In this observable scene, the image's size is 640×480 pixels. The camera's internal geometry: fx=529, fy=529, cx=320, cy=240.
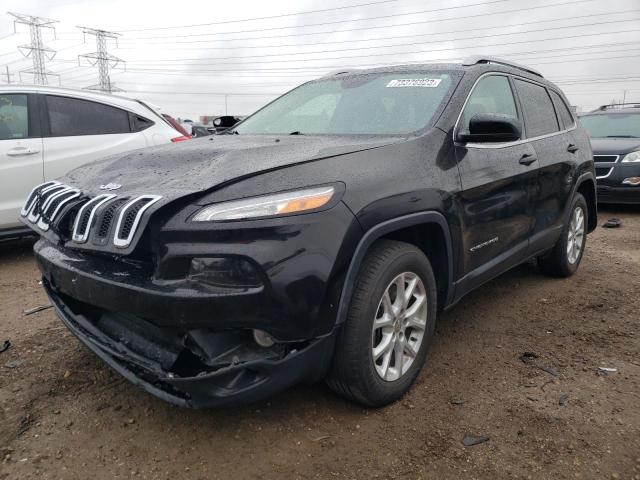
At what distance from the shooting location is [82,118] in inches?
217

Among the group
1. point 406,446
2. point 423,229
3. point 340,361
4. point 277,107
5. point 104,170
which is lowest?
point 406,446

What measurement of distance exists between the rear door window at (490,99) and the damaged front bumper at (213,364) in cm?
169

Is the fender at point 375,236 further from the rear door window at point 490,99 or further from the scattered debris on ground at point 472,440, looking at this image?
the scattered debris on ground at point 472,440

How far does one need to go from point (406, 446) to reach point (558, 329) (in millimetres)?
1854

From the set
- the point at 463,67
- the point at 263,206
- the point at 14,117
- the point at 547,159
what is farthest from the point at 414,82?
the point at 14,117

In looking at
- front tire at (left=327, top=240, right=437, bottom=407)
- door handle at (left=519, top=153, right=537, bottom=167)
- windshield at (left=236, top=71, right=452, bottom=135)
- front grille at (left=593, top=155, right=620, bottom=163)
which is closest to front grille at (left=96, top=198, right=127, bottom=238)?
front tire at (left=327, top=240, right=437, bottom=407)

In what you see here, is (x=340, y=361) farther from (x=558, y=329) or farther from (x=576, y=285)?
(x=576, y=285)

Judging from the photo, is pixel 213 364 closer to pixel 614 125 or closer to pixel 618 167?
pixel 618 167

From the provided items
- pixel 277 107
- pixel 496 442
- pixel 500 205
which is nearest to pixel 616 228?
pixel 500 205

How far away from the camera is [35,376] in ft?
9.41

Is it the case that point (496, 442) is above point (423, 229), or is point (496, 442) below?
below

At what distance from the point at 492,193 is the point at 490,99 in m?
0.74

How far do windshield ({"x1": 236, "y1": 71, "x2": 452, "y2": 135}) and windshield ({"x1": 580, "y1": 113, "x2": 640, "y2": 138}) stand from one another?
23.7ft

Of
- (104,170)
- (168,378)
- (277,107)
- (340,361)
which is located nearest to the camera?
(168,378)
